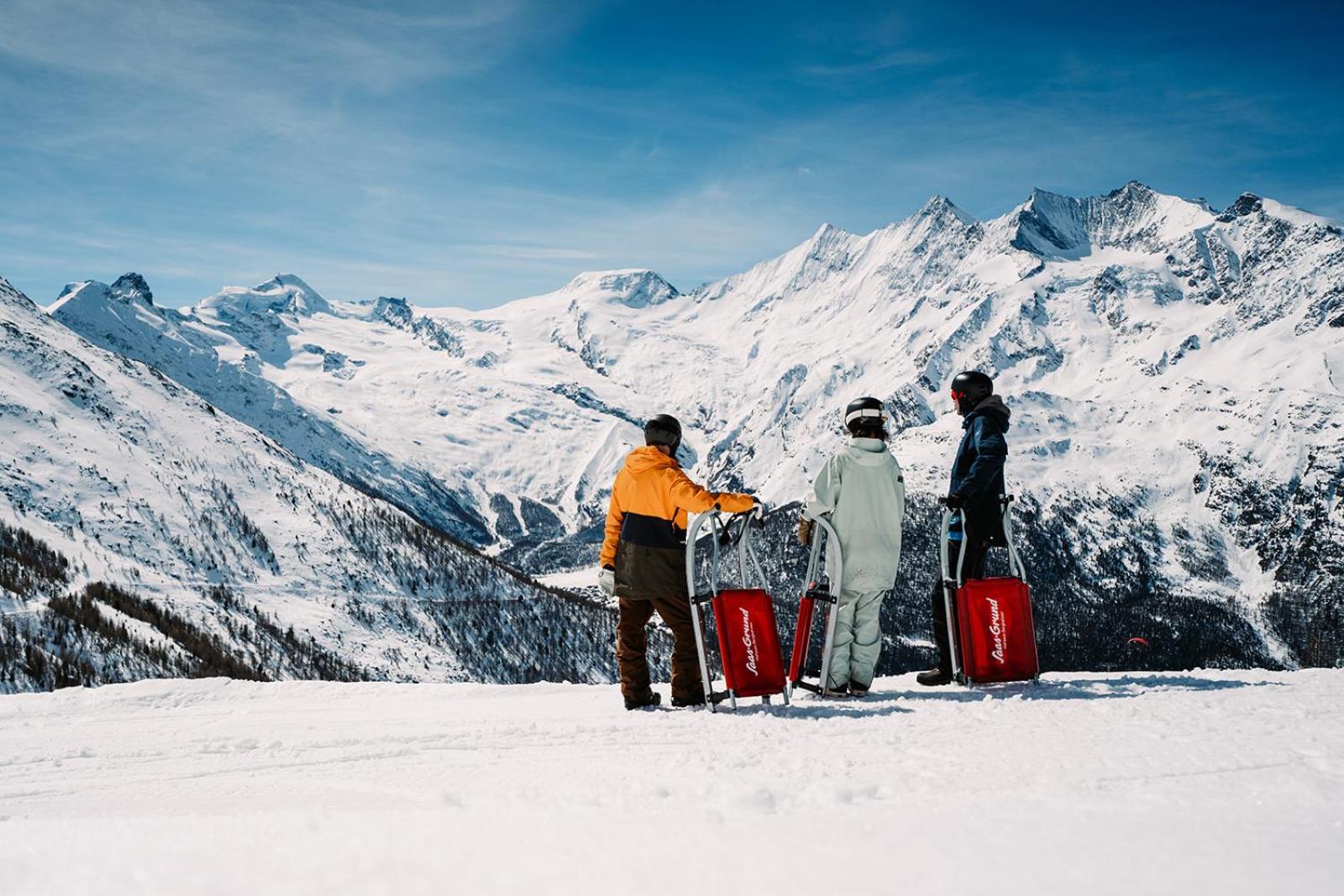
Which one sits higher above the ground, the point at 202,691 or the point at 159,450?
the point at 159,450

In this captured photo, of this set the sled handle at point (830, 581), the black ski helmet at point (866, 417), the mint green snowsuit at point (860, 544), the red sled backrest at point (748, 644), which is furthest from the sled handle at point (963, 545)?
the red sled backrest at point (748, 644)

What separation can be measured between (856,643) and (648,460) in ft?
9.57

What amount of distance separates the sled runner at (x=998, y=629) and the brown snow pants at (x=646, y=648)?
2840 millimetres

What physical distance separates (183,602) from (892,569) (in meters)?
123

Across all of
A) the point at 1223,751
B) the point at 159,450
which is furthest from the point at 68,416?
the point at 1223,751

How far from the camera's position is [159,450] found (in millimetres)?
162875

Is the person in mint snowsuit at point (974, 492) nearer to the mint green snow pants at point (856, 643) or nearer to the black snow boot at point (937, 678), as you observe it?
the black snow boot at point (937, 678)

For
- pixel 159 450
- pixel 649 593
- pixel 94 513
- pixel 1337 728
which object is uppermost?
pixel 159 450

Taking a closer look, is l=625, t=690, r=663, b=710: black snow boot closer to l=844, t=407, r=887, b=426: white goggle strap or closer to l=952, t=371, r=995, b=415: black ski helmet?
l=844, t=407, r=887, b=426: white goggle strap

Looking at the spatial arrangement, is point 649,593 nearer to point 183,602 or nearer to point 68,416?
point 183,602

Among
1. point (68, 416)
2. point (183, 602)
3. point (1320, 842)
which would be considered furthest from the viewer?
point (68, 416)

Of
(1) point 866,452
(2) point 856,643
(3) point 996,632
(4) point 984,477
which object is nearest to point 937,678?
(3) point 996,632

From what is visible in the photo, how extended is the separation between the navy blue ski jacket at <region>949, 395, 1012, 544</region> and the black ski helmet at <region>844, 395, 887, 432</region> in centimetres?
92

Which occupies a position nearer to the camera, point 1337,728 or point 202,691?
point 1337,728
